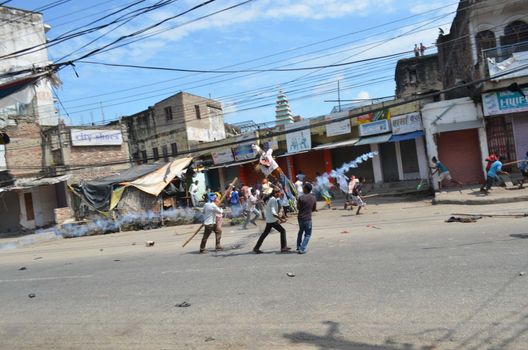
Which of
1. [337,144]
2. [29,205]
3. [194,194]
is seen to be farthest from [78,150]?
[337,144]

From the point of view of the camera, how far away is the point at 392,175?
79.1 ft

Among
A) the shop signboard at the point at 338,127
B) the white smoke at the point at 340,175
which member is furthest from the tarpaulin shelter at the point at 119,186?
the shop signboard at the point at 338,127

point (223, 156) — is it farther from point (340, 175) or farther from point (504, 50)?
point (504, 50)

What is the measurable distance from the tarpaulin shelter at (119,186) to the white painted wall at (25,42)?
1707cm

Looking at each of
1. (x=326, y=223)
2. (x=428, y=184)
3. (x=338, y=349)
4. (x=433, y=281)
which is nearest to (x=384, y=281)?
(x=433, y=281)

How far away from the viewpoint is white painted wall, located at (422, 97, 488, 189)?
19.5 meters

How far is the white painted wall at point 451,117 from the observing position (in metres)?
19.5

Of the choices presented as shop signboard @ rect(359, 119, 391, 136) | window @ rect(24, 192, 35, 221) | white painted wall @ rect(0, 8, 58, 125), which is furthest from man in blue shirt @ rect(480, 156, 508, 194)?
white painted wall @ rect(0, 8, 58, 125)

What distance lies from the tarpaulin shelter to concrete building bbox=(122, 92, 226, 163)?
1252cm

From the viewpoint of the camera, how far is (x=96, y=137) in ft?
106

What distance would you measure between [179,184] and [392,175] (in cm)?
1183

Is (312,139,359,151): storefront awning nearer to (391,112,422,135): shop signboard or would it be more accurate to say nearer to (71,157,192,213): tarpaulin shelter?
(391,112,422,135): shop signboard

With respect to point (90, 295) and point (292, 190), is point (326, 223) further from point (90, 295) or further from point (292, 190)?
point (90, 295)

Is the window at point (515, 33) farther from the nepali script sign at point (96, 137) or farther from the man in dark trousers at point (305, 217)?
the nepali script sign at point (96, 137)
